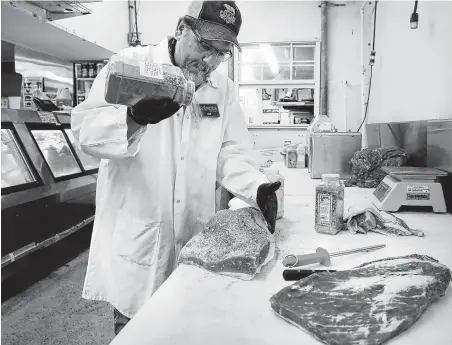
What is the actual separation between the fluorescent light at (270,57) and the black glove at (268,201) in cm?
470

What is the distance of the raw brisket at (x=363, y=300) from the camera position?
74 centimetres

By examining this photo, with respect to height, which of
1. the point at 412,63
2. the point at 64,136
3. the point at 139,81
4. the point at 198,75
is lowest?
the point at 64,136

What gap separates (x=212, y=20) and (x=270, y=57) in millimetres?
4889

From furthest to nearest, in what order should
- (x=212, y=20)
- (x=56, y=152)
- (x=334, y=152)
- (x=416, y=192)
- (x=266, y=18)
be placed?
(x=266, y=18)
(x=56, y=152)
(x=334, y=152)
(x=416, y=192)
(x=212, y=20)

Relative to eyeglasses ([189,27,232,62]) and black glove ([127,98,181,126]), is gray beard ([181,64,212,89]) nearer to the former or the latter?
eyeglasses ([189,27,232,62])

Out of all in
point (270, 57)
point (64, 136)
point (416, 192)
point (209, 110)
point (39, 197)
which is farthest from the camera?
point (270, 57)

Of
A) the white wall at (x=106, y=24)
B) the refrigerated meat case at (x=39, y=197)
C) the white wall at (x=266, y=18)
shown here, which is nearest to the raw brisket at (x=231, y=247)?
the refrigerated meat case at (x=39, y=197)

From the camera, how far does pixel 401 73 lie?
2979 mm

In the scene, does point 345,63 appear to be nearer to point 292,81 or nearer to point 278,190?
point 292,81

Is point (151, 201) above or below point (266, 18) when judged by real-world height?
below

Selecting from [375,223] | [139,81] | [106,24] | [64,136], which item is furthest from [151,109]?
[106,24]

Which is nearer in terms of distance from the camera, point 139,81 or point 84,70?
point 139,81

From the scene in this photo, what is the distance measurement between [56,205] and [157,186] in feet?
6.23

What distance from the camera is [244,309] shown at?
34.2 inches
